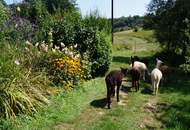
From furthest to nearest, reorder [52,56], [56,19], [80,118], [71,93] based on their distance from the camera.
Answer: [56,19]
[52,56]
[71,93]
[80,118]

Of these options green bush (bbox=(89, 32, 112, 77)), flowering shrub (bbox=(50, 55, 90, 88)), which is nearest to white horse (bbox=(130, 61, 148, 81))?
green bush (bbox=(89, 32, 112, 77))

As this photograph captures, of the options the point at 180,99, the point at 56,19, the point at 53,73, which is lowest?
the point at 180,99

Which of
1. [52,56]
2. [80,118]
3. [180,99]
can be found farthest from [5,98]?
[180,99]

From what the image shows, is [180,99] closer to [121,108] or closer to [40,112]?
[121,108]

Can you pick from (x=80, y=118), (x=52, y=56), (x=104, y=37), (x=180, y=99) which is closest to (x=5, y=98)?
(x=80, y=118)

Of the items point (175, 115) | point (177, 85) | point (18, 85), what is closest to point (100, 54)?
point (177, 85)

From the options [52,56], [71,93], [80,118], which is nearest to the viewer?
[80,118]

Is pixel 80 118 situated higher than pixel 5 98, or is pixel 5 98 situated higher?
pixel 5 98

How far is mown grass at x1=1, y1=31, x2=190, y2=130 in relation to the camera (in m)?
12.1

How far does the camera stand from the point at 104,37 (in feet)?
67.9

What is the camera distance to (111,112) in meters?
14.0

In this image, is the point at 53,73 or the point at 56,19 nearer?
the point at 53,73

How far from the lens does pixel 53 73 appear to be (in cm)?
1612

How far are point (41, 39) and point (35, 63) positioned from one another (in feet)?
13.0
